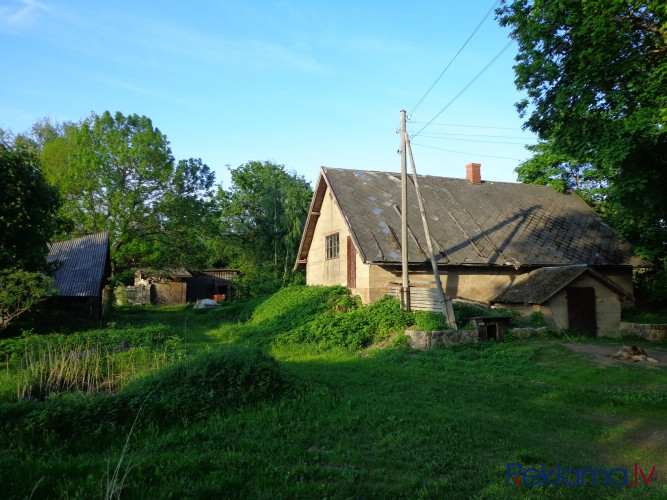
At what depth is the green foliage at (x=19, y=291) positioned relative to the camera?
14234 mm

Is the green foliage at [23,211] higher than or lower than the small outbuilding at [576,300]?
higher

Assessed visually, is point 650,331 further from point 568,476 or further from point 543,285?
point 568,476

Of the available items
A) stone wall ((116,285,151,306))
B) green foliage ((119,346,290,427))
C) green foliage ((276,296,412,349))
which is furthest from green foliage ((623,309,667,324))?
stone wall ((116,285,151,306))

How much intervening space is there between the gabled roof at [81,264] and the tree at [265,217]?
12.6 m

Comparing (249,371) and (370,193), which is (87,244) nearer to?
(370,193)

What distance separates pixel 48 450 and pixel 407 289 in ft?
40.5

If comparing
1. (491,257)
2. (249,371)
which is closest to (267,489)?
(249,371)

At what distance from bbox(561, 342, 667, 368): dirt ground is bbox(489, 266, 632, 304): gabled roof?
8.44 feet

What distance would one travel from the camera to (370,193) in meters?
21.6

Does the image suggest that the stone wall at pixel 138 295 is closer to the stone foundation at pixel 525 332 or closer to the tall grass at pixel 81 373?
the tall grass at pixel 81 373

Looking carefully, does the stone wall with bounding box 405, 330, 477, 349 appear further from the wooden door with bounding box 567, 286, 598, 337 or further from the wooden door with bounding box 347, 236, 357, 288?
the wooden door with bounding box 347, 236, 357, 288

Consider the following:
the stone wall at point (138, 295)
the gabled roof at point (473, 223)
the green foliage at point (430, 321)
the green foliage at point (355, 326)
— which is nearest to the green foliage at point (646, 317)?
the gabled roof at point (473, 223)

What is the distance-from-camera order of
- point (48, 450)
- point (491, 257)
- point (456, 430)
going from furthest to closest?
point (491, 257)
point (456, 430)
point (48, 450)

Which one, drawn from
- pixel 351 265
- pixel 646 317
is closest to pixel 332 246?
pixel 351 265
